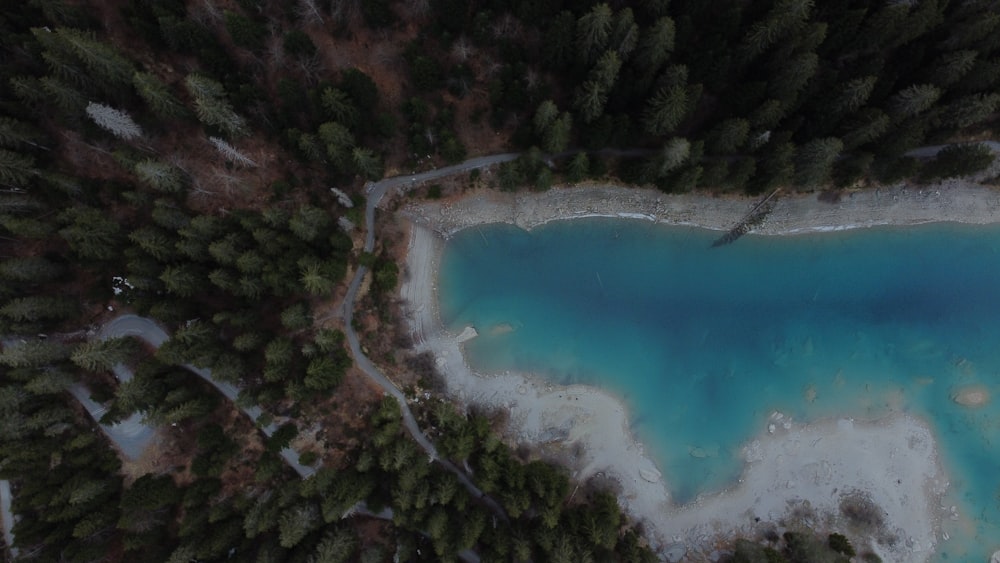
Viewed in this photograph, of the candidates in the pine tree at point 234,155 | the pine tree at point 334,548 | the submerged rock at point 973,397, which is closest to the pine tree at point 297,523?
the pine tree at point 334,548

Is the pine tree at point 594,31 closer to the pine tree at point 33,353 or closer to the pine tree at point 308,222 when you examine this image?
the pine tree at point 308,222

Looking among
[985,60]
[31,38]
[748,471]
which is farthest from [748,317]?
[31,38]

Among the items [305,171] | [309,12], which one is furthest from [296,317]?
[309,12]

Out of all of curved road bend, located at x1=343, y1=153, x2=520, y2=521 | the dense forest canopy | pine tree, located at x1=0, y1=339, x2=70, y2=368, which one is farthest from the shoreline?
pine tree, located at x1=0, y1=339, x2=70, y2=368

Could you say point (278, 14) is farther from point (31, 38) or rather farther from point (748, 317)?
point (748, 317)

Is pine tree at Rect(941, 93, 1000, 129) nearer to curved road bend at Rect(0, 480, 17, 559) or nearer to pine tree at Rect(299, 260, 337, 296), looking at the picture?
pine tree at Rect(299, 260, 337, 296)
